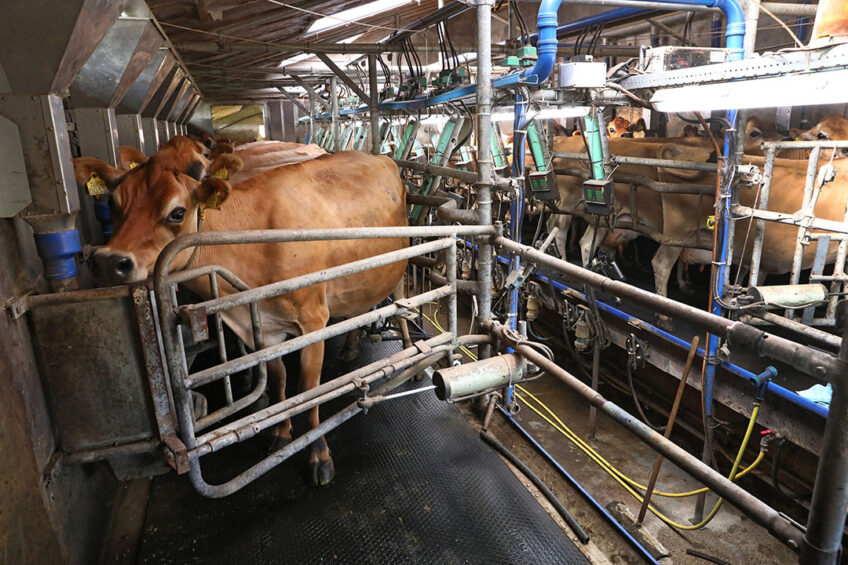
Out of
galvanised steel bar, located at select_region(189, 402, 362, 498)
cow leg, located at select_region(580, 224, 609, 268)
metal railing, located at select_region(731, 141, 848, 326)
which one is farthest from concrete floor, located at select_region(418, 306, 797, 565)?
cow leg, located at select_region(580, 224, 609, 268)

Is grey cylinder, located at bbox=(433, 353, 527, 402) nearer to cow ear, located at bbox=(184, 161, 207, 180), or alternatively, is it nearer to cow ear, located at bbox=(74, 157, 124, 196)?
cow ear, located at bbox=(184, 161, 207, 180)

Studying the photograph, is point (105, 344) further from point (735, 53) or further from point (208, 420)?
point (735, 53)

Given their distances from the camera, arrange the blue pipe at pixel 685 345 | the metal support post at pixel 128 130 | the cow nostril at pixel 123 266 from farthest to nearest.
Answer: the metal support post at pixel 128 130
the blue pipe at pixel 685 345
the cow nostril at pixel 123 266

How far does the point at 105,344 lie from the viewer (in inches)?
82.0

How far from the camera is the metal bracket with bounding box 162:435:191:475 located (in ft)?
6.86

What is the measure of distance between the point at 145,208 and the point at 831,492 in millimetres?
2621

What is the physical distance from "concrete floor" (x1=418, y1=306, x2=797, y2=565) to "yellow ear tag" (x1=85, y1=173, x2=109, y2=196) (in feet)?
8.51

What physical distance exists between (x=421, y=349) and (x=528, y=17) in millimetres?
10622

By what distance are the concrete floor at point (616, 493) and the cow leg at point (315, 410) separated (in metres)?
1.13

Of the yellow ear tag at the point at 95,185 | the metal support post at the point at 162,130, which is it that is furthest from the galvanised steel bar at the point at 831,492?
the metal support post at the point at 162,130

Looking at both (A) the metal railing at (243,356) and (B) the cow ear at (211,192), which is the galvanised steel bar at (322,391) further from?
(B) the cow ear at (211,192)

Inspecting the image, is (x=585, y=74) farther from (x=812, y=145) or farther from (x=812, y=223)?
(x=812, y=223)

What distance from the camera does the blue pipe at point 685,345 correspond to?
3.55 meters


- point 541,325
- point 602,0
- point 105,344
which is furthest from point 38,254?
point 541,325
